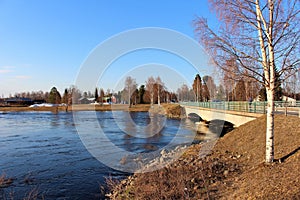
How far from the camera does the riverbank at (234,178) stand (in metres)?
7.24

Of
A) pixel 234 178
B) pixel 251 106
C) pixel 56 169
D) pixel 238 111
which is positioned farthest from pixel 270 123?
pixel 238 111

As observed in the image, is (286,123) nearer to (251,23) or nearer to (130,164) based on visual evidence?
(251,23)

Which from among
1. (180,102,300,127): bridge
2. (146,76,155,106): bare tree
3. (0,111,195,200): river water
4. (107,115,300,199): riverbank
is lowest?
(0,111,195,200): river water

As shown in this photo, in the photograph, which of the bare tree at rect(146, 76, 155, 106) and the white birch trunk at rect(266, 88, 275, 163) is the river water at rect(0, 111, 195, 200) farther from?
the bare tree at rect(146, 76, 155, 106)

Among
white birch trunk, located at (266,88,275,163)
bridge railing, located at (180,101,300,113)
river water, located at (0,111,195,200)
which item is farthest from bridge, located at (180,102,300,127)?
white birch trunk, located at (266,88,275,163)

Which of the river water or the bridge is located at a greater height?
the bridge

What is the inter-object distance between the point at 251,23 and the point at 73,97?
91704 millimetres

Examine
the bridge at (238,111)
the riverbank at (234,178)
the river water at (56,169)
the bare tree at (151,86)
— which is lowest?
the river water at (56,169)

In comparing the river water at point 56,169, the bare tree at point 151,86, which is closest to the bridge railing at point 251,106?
the river water at point 56,169

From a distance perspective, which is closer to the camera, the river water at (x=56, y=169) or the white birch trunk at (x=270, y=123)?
the white birch trunk at (x=270, y=123)

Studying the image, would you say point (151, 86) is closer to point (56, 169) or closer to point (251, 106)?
→ point (251, 106)

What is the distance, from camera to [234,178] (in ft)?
30.1

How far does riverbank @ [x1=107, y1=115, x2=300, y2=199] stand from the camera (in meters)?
7.24

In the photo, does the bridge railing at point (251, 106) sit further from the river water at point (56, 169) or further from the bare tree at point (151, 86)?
the bare tree at point (151, 86)
